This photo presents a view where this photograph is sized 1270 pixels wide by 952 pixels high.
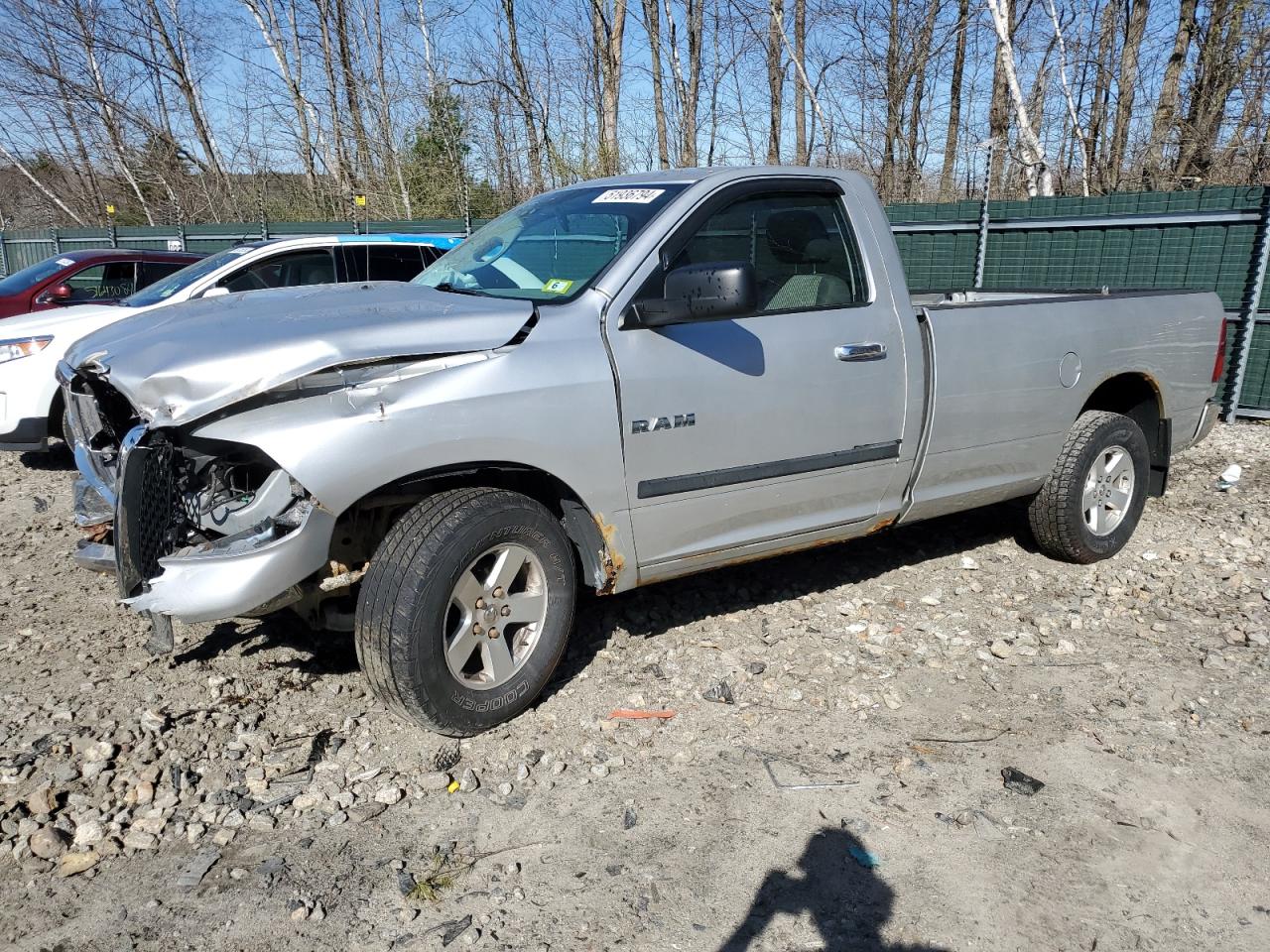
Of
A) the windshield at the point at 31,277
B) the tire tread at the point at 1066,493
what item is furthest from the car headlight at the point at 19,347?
the tire tread at the point at 1066,493

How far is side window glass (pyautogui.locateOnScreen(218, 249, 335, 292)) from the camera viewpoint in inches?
312

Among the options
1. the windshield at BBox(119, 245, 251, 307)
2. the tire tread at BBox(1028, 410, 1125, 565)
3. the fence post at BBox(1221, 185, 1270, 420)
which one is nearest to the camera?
the tire tread at BBox(1028, 410, 1125, 565)

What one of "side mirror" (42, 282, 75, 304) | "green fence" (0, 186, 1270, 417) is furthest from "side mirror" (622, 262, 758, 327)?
"side mirror" (42, 282, 75, 304)

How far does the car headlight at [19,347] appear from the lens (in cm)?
670

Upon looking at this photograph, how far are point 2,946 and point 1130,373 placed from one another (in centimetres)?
528

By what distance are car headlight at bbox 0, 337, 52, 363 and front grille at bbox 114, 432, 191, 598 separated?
459cm

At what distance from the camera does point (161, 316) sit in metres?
3.51

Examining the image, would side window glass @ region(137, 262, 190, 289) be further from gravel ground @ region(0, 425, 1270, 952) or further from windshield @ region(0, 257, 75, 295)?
gravel ground @ region(0, 425, 1270, 952)

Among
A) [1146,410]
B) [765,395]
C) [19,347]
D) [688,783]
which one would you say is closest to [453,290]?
[765,395]

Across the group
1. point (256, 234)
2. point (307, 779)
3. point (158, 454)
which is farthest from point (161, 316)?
point (256, 234)

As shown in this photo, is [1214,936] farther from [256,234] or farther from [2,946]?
[256,234]

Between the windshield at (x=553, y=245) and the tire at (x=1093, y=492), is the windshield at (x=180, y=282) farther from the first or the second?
the tire at (x=1093, y=492)

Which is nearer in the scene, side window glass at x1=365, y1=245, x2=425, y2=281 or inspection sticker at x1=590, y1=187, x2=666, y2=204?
inspection sticker at x1=590, y1=187, x2=666, y2=204

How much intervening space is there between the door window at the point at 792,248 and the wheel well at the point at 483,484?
1100 millimetres
